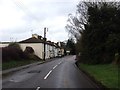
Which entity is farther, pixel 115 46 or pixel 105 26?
pixel 105 26

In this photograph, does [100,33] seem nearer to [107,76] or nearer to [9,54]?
[9,54]

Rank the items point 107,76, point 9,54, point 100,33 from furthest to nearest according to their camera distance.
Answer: point 9,54, point 100,33, point 107,76

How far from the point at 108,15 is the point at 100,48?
5.18 meters

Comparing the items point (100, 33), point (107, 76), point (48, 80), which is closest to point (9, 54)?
point (100, 33)

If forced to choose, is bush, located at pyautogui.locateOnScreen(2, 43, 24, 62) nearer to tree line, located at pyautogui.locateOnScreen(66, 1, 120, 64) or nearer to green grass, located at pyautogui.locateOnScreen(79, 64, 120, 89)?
tree line, located at pyautogui.locateOnScreen(66, 1, 120, 64)

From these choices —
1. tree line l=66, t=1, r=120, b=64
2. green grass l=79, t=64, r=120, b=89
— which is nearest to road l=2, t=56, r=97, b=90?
green grass l=79, t=64, r=120, b=89

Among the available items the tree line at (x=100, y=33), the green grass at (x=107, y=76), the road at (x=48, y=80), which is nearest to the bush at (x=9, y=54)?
the tree line at (x=100, y=33)

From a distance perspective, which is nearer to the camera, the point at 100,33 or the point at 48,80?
the point at 48,80

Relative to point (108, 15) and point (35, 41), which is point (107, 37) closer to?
point (108, 15)

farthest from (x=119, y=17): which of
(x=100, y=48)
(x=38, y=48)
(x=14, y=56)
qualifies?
(x=38, y=48)

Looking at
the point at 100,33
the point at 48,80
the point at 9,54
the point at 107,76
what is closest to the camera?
the point at 48,80

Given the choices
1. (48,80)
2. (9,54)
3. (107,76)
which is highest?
(9,54)

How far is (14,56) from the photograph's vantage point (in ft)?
179

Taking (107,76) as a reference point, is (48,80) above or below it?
below
